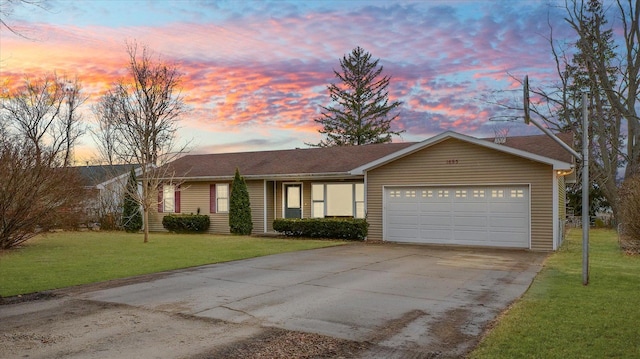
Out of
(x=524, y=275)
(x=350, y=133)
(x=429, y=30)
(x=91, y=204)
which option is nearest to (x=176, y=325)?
(x=524, y=275)

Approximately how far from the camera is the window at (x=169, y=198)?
86.8 feet

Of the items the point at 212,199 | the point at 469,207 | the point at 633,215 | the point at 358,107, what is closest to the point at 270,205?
the point at 212,199

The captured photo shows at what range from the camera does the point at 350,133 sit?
49.3m

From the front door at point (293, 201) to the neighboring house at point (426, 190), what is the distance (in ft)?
0.16

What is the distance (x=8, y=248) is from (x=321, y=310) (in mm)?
13158

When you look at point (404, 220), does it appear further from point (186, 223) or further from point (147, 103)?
point (147, 103)

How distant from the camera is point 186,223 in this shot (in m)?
25.0

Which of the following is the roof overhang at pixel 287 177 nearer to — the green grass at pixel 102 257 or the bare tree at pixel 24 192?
the green grass at pixel 102 257

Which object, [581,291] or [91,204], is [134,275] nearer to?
[581,291]

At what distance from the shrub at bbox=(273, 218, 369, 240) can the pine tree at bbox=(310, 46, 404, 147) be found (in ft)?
90.9

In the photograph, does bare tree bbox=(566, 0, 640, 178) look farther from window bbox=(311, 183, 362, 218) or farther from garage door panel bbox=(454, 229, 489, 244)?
window bbox=(311, 183, 362, 218)

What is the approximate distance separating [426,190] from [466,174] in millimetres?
1642

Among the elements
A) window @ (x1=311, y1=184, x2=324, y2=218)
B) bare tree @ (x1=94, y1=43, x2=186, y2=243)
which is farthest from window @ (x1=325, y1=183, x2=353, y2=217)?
bare tree @ (x1=94, y1=43, x2=186, y2=243)

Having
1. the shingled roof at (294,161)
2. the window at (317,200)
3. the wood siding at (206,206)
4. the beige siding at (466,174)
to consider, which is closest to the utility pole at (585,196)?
the beige siding at (466,174)
